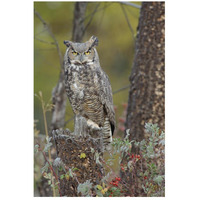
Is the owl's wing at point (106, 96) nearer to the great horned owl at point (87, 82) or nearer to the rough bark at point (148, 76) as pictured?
the great horned owl at point (87, 82)

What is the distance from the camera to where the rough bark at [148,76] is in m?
4.22

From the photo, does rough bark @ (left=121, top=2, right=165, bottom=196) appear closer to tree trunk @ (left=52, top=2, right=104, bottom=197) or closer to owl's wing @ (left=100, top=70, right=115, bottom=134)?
owl's wing @ (left=100, top=70, right=115, bottom=134)

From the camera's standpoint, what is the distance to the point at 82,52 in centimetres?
314

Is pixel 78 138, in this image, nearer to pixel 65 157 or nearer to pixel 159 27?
pixel 65 157

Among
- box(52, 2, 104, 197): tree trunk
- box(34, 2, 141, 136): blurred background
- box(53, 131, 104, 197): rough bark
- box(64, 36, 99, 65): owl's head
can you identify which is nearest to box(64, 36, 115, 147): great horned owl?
box(64, 36, 99, 65): owl's head

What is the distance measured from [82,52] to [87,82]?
1.01 ft

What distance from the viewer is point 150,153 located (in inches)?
92.4

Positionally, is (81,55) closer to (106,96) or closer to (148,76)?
(106,96)

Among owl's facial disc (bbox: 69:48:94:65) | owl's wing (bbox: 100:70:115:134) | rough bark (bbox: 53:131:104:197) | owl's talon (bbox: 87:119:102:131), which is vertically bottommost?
rough bark (bbox: 53:131:104:197)

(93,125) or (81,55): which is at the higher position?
(81,55)

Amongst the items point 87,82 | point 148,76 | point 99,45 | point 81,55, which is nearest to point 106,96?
point 87,82

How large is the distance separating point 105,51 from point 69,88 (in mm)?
4476

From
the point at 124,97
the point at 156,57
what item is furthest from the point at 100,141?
the point at 124,97

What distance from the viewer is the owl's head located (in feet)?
10.2
